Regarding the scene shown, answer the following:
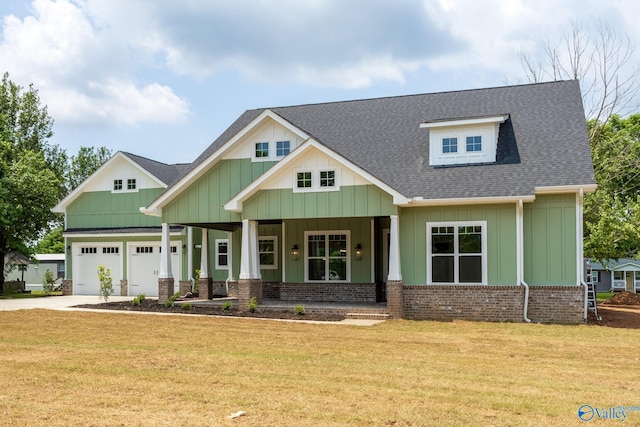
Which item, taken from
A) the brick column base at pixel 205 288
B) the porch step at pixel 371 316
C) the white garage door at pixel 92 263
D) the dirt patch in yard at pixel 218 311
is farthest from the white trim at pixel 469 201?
the white garage door at pixel 92 263

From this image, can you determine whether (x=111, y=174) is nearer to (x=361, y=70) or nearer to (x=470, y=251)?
(x=361, y=70)

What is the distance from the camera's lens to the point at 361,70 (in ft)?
60.7

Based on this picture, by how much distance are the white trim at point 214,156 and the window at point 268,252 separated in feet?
13.6

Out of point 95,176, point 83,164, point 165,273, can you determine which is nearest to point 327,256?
point 165,273

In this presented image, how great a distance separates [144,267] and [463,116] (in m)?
14.6

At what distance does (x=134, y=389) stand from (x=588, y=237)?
943 inches

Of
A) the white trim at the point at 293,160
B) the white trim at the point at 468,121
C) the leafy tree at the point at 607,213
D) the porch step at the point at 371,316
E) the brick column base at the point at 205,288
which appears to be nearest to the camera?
the white trim at the point at 293,160

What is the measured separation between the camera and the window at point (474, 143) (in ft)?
58.5

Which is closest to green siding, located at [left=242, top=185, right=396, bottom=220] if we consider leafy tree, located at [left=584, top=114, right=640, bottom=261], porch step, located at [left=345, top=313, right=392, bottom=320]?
porch step, located at [left=345, top=313, right=392, bottom=320]

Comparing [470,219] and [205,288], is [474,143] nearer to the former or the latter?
[470,219]

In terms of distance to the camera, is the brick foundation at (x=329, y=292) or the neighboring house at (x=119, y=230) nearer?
the brick foundation at (x=329, y=292)

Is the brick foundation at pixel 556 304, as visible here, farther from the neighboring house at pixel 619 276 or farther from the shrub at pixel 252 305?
the neighboring house at pixel 619 276

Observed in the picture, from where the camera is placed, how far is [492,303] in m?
16.3

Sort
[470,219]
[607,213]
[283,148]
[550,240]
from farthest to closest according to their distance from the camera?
1. [607,213]
2. [283,148]
3. [470,219]
4. [550,240]
